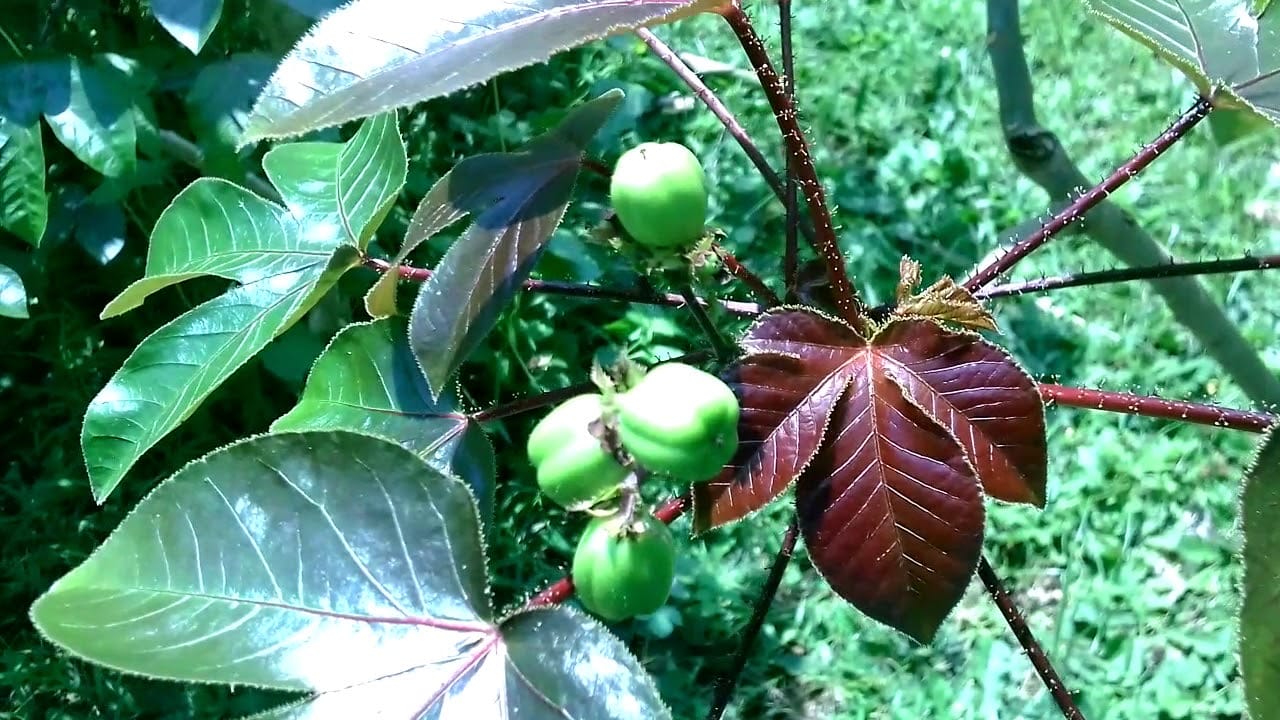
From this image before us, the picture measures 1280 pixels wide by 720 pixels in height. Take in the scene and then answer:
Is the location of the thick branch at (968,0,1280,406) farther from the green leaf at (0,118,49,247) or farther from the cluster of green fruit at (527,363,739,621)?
the green leaf at (0,118,49,247)

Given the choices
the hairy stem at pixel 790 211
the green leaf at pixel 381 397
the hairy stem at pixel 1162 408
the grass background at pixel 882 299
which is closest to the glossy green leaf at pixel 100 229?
the grass background at pixel 882 299

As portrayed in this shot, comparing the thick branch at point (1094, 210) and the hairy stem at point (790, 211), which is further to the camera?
the thick branch at point (1094, 210)

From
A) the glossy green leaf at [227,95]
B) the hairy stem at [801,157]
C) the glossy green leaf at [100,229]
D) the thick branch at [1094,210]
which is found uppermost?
the thick branch at [1094,210]

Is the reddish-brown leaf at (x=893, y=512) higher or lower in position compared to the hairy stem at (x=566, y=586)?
higher

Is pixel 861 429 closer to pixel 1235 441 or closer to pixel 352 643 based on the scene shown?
pixel 352 643

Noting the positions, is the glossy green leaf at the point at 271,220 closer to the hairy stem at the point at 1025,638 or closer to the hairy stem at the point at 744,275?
the hairy stem at the point at 744,275
